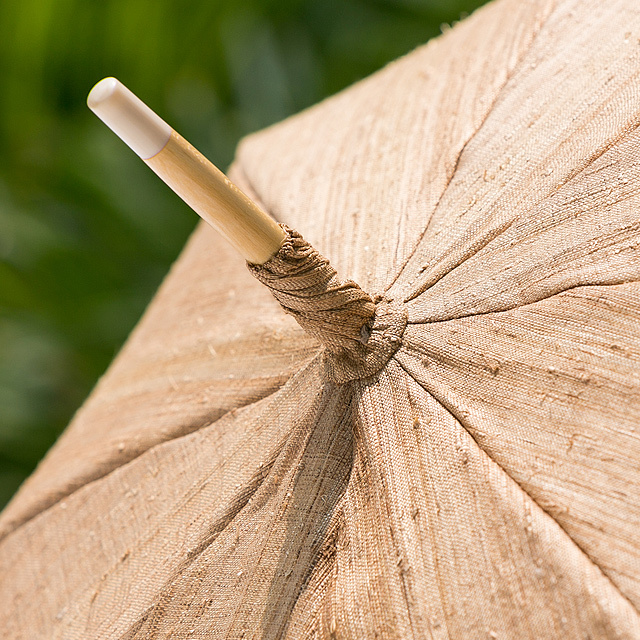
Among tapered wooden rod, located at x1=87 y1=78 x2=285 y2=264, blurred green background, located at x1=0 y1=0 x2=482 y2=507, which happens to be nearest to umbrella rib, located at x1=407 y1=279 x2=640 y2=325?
tapered wooden rod, located at x1=87 y1=78 x2=285 y2=264

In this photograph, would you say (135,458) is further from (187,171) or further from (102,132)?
(102,132)

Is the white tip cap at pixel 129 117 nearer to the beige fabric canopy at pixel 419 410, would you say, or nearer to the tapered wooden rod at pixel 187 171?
the tapered wooden rod at pixel 187 171

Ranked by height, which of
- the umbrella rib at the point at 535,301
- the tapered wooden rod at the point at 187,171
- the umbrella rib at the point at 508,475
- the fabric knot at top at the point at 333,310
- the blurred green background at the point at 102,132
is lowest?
the umbrella rib at the point at 508,475

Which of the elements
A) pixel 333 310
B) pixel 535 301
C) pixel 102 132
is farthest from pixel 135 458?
pixel 102 132

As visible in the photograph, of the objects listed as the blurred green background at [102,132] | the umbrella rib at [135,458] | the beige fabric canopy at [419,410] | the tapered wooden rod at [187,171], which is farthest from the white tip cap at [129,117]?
the blurred green background at [102,132]

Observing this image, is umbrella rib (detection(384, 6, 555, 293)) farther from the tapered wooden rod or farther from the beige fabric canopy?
the tapered wooden rod

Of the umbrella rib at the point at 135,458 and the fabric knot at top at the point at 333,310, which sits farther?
the umbrella rib at the point at 135,458

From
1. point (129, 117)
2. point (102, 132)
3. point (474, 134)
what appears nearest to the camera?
point (129, 117)
